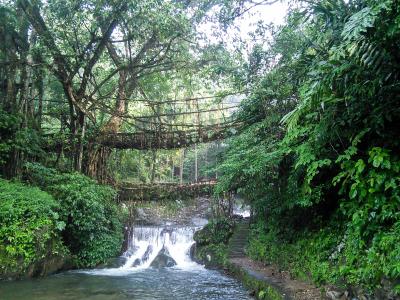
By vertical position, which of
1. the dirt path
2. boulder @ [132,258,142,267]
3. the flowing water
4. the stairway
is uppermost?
the stairway

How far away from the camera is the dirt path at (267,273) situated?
17.6 ft

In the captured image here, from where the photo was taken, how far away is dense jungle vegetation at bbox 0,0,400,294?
13.9 feet

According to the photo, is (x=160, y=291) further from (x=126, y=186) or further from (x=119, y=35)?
(x=119, y=35)

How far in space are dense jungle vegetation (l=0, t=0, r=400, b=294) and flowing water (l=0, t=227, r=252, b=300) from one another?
26.4 inches

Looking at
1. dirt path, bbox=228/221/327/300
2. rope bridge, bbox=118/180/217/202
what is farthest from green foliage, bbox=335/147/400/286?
rope bridge, bbox=118/180/217/202

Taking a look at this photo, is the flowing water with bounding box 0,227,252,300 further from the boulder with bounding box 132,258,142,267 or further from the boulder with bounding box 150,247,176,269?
the boulder with bounding box 150,247,176,269

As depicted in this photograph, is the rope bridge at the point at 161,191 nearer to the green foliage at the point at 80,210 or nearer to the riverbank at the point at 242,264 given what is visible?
the riverbank at the point at 242,264

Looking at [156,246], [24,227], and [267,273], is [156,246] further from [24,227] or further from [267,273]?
[267,273]

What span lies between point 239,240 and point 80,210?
477 cm

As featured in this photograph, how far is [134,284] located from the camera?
26.9 ft

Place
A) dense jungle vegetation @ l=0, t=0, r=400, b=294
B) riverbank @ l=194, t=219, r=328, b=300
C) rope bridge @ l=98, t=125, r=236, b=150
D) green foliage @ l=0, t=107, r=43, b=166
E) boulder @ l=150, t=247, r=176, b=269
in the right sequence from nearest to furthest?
dense jungle vegetation @ l=0, t=0, r=400, b=294
riverbank @ l=194, t=219, r=328, b=300
green foliage @ l=0, t=107, r=43, b=166
rope bridge @ l=98, t=125, r=236, b=150
boulder @ l=150, t=247, r=176, b=269

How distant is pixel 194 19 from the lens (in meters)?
10.1

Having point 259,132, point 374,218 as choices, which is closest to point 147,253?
point 259,132

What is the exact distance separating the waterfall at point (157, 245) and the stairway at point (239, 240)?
5.36 ft
